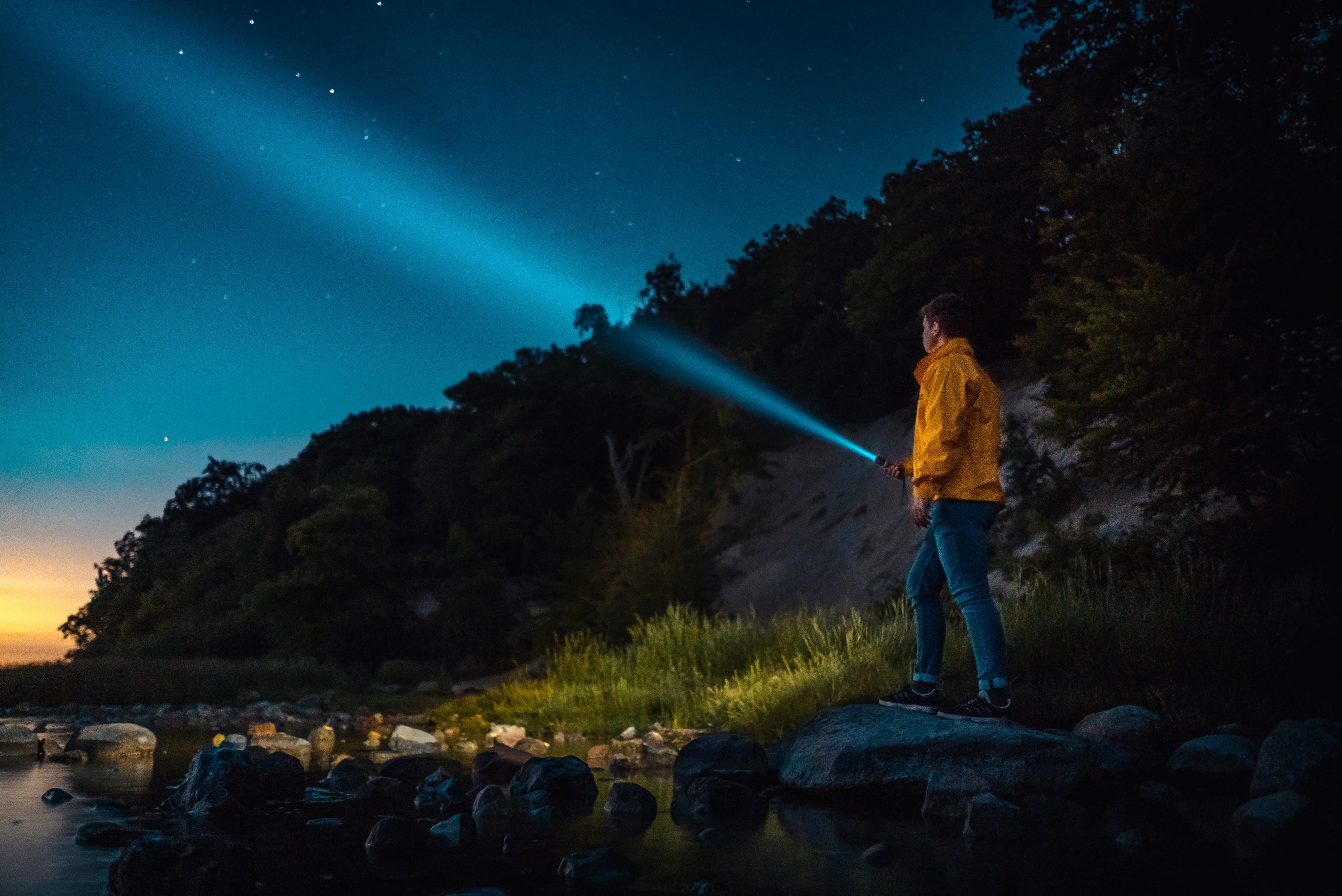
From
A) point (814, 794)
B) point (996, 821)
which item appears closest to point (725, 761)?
point (814, 794)

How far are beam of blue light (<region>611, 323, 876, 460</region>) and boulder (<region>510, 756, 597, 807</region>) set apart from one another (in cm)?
1484

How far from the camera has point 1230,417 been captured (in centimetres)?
899

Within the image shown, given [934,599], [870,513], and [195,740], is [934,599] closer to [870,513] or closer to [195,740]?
[195,740]

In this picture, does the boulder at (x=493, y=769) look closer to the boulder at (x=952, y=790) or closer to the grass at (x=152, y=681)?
the boulder at (x=952, y=790)

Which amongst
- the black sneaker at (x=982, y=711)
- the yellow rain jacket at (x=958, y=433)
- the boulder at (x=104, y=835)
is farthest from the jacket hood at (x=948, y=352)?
the boulder at (x=104, y=835)

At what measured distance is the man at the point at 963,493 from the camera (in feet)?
17.6

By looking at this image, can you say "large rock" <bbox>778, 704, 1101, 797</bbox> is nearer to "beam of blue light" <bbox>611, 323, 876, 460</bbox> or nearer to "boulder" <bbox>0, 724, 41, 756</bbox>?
"boulder" <bbox>0, 724, 41, 756</bbox>

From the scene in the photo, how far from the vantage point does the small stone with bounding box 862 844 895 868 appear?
337 cm

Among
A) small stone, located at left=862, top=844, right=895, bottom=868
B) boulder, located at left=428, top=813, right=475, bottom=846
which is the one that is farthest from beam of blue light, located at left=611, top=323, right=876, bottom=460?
small stone, located at left=862, top=844, right=895, bottom=868

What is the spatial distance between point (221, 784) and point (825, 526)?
1815cm

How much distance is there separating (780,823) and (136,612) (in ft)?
131

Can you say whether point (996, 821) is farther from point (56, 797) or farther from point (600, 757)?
point (56, 797)

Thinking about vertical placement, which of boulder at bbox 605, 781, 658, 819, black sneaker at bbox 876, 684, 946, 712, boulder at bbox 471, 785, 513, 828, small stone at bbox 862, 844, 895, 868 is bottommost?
small stone at bbox 862, 844, 895, 868

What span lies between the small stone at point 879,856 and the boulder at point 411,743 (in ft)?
20.4
